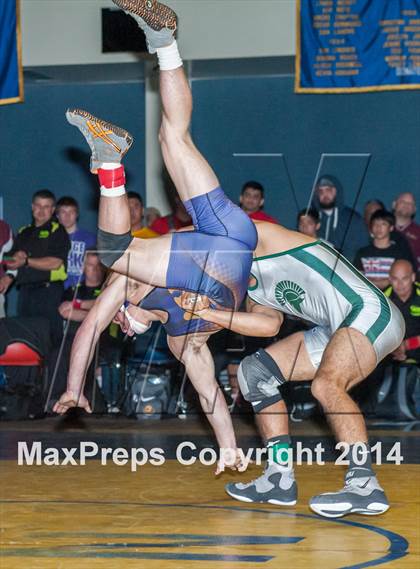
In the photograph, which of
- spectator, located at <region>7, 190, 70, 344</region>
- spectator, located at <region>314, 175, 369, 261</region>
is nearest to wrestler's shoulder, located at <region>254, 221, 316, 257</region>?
spectator, located at <region>314, 175, 369, 261</region>

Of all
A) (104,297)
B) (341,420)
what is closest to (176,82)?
(104,297)

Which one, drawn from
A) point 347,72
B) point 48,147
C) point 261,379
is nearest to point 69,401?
point 261,379

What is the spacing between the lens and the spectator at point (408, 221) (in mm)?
9164

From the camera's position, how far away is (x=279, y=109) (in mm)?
10992

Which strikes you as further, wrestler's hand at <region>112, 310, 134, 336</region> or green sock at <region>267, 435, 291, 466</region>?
green sock at <region>267, 435, 291, 466</region>

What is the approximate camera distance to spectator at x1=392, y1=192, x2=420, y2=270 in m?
9.16

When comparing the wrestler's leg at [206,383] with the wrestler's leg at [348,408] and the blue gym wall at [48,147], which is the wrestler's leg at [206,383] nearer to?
the wrestler's leg at [348,408]

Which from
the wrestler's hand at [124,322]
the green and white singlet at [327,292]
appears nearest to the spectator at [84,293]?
the wrestler's hand at [124,322]

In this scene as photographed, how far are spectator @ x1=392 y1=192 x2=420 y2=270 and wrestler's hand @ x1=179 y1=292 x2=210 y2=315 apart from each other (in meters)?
4.51

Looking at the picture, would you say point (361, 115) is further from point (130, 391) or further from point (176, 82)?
point (176, 82)

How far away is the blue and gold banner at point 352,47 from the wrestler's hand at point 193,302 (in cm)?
454

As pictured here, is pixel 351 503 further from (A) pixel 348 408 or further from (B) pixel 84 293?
(B) pixel 84 293

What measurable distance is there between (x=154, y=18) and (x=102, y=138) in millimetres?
553

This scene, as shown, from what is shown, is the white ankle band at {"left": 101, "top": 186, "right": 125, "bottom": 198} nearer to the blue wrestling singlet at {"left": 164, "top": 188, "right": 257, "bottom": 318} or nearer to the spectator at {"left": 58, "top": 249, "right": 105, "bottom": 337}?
the blue wrestling singlet at {"left": 164, "top": 188, "right": 257, "bottom": 318}
